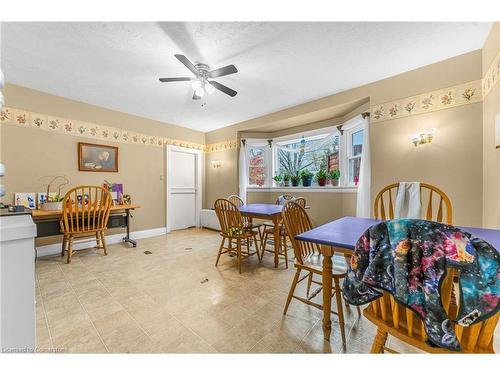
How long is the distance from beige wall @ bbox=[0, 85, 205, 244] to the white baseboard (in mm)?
109

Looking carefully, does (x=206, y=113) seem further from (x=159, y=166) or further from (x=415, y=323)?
(x=415, y=323)

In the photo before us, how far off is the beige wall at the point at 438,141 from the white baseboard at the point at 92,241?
13.2 ft

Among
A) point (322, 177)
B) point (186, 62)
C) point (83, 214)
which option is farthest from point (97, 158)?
point (322, 177)

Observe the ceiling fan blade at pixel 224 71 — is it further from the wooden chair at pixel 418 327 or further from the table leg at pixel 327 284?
the wooden chair at pixel 418 327

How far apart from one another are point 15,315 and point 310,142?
4.13 metres

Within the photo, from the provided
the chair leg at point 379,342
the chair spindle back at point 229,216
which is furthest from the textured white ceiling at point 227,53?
the chair leg at point 379,342

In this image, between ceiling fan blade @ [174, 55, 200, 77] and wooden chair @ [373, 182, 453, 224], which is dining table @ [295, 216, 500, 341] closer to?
wooden chair @ [373, 182, 453, 224]

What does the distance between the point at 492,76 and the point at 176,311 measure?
3412mm

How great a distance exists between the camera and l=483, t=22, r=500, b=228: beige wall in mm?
1683

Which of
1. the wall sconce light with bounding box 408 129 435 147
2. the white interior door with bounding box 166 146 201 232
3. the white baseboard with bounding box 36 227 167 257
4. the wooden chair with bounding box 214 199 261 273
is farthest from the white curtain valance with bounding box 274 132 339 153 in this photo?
the white baseboard with bounding box 36 227 167 257

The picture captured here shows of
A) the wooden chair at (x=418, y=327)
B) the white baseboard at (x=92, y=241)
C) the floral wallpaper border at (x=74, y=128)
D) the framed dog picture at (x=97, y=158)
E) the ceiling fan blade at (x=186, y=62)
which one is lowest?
the white baseboard at (x=92, y=241)

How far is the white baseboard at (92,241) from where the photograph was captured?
2955 mm

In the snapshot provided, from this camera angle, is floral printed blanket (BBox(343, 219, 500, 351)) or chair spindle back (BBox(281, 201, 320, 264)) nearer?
floral printed blanket (BBox(343, 219, 500, 351))

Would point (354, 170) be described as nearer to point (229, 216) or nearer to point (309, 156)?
point (309, 156)
